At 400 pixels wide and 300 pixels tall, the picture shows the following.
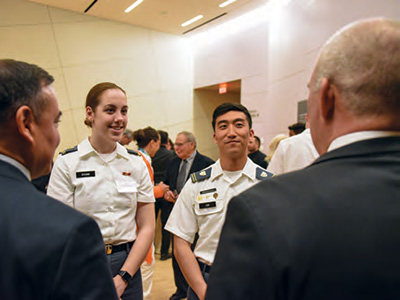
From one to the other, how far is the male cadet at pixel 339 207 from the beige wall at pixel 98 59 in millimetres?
7189

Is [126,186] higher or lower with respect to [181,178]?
higher

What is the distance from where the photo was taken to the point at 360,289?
64cm

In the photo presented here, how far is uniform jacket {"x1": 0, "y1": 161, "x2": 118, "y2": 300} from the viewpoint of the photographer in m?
0.77

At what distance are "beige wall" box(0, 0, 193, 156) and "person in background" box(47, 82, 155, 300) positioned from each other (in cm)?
574

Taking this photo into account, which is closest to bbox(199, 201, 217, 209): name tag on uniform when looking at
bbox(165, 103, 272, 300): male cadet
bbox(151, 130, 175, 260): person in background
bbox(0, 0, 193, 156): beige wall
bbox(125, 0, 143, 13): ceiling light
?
bbox(165, 103, 272, 300): male cadet

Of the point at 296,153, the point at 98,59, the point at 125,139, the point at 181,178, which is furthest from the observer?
the point at 98,59

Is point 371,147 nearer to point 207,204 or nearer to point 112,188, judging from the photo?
point 207,204

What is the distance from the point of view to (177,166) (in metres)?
4.26

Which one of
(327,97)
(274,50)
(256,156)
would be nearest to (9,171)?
(327,97)

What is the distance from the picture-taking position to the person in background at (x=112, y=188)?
5.99 feet

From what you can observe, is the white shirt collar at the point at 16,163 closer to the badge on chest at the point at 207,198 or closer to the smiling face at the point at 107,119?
the smiling face at the point at 107,119

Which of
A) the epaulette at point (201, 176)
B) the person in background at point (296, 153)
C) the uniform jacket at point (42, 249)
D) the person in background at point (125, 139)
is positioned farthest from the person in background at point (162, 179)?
the uniform jacket at point (42, 249)

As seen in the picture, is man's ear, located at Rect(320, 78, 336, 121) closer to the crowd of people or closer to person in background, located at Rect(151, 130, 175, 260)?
the crowd of people

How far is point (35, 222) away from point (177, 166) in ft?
11.4
